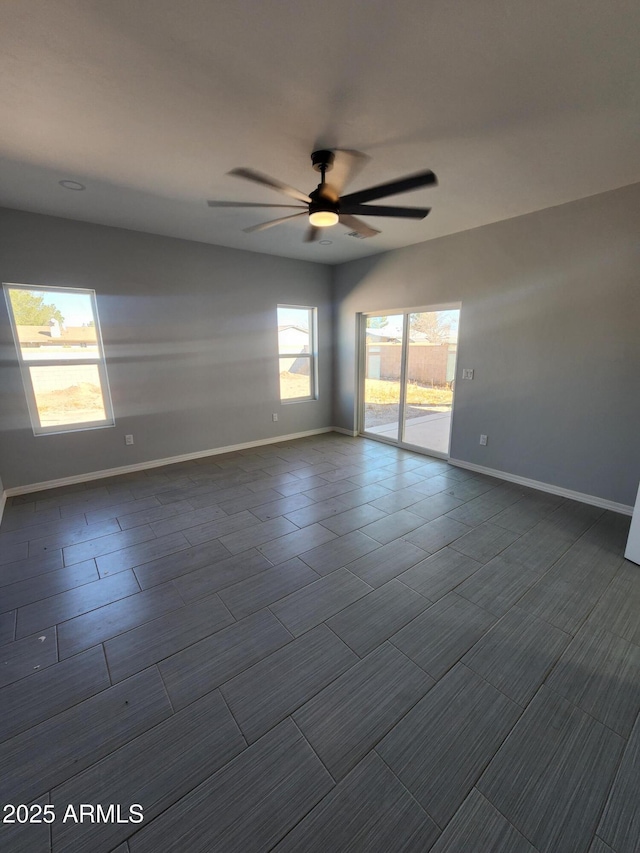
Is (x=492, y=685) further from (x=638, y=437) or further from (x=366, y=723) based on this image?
(x=638, y=437)

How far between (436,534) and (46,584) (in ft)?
8.99

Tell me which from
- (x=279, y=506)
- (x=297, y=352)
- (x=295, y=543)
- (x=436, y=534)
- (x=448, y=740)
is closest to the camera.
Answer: (x=448, y=740)

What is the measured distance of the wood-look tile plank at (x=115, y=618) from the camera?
1775mm

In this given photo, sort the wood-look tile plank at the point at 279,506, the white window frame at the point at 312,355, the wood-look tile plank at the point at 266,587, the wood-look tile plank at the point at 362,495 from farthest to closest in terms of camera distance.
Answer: the white window frame at the point at 312,355
the wood-look tile plank at the point at 362,495
the wood-look tile plank at the point at 279,506
the wood-look tile plank at the point at 266,587

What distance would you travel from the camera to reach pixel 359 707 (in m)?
1.44

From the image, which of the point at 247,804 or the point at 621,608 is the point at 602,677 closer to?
the point at 621,608

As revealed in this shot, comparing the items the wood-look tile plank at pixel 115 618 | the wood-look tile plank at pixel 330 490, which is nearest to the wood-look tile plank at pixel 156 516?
the wood-look tile plank at pixel 115 618

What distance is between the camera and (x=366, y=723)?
4.53 feet

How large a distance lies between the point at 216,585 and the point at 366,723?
3.85ft

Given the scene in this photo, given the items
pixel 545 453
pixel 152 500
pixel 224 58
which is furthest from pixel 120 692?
pixel 545 453

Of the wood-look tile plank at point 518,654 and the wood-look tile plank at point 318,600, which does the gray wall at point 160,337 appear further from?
the wood-look tile plank at point 518,654

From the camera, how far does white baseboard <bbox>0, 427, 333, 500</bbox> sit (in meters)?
3.54

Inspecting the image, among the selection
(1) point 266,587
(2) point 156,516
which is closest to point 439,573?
(1) point 266,587

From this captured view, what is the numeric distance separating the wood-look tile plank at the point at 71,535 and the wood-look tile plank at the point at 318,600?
66.6 inches
